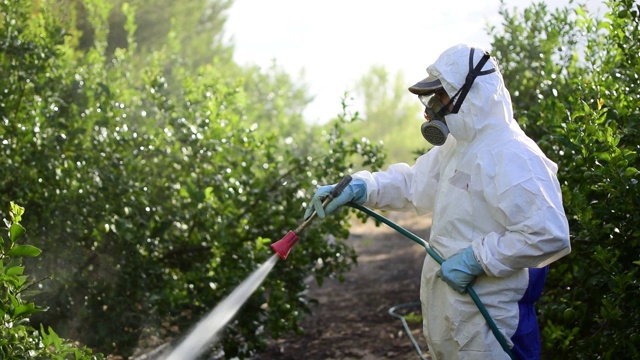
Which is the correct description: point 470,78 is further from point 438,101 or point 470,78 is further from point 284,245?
point 284,245

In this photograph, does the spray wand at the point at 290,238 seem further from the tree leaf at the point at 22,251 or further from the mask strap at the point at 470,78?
the tree leaf at the point at 22,251

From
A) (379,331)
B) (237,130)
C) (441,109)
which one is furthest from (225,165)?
(441,109)

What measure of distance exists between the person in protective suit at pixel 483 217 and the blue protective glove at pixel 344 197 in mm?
427

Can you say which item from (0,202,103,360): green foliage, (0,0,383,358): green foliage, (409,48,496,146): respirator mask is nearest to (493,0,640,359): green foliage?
(409,48,496,146): respirator mask

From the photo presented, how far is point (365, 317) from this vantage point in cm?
779

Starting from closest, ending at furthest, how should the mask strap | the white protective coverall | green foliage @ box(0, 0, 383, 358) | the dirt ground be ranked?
the white protective coverall
the mask strap
green foliage @ box(0, 0, 383, 358)
the dirt ground

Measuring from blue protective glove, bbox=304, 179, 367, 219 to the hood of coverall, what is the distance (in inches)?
24.8

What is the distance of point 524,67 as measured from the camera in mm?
6531

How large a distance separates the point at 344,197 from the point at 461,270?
81 cm

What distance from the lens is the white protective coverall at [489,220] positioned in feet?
11.1

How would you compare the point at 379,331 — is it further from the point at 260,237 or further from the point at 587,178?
the point at 587,178

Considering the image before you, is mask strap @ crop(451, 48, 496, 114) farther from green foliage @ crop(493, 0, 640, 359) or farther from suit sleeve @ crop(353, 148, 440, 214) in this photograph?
green foliage @ crop(493, 0, 640, 359)

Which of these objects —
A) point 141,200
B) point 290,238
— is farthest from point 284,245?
point 141,200

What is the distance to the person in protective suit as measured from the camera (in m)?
3.41
